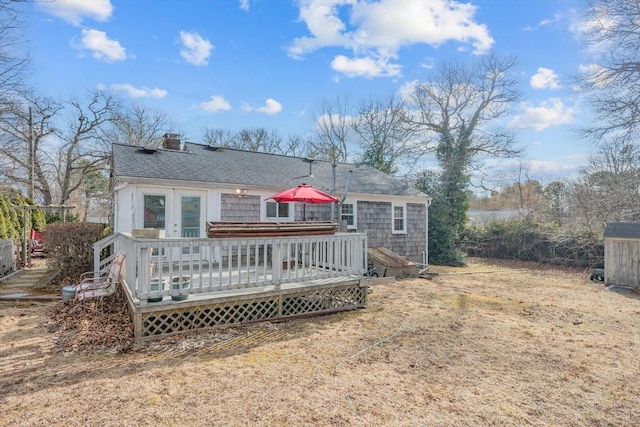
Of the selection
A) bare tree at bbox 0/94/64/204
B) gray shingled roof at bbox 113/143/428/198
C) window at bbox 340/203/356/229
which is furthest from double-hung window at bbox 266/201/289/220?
bare tree at bbox 0/94/64/204

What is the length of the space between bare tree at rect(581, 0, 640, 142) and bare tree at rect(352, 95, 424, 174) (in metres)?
8.15

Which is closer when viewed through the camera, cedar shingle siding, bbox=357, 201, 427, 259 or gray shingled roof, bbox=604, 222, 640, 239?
gray shingled roof, bbox=604, 222, 640, 239

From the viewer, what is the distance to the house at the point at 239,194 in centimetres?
874

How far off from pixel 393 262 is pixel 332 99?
61.7 ft

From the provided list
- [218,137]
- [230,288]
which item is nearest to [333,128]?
[218,137]

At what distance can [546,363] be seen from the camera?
4.14 meters

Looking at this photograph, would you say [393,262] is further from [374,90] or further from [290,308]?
[374,90]

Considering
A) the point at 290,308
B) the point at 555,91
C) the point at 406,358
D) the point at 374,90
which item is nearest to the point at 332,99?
the point at 374,90

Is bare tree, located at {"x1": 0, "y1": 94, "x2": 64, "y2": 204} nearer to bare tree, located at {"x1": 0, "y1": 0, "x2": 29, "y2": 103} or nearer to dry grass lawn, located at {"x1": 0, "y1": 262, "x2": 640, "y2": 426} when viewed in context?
bare tree, located at {"x1": 0, "y1": 0, "x2": 29, "y2": 103}

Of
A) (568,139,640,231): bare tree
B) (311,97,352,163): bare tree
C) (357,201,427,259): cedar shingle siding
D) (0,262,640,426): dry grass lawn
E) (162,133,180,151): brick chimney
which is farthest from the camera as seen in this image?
(311,97,352,163): bare tree

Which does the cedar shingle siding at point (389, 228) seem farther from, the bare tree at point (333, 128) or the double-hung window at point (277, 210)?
the bare tree at point (333, 128)

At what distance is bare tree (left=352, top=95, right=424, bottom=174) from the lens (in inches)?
794

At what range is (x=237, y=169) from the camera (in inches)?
431

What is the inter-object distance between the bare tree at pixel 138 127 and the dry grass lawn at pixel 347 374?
74.4 feet
